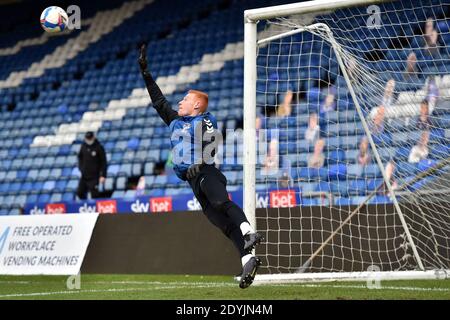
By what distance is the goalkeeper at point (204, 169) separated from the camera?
6.08 meters

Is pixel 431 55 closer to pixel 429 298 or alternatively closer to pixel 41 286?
pixel 429 298

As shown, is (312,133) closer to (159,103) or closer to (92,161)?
(92,161)

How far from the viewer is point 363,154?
10.5 metres

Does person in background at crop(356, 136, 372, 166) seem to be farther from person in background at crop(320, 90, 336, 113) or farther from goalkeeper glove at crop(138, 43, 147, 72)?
goalkeeper glove at crop(138, 43, 147, 72)

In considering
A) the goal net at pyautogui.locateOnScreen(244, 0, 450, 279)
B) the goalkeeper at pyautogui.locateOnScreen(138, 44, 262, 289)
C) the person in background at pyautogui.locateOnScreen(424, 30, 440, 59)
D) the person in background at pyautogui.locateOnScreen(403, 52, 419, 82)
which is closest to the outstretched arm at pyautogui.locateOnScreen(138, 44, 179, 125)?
the goalkeeper at pyautogui.locateOnScreen(138, 44, 262, 289)

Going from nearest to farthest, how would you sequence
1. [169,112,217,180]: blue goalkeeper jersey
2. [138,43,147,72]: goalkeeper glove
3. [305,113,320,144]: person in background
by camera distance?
[169,112,217,180]: blue goalkeeper jersey, [138,43,147,72]: goalkeeper glove, [305,113,320,144]: person in background

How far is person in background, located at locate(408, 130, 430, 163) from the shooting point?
26.9 ft

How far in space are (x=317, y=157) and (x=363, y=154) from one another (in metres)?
1.13

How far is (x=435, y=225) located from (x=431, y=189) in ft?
1.21

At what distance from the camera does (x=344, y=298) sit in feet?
18.6

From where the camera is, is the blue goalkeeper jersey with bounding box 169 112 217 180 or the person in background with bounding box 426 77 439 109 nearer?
the blue goalkeeper jersey with bounding box 169 112 217 180

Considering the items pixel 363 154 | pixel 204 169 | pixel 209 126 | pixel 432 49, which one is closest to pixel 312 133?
pixel 363 154

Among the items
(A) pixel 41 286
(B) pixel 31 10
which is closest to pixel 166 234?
(A) pixel 41 286

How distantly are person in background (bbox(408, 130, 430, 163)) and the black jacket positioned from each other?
20.5 feet
